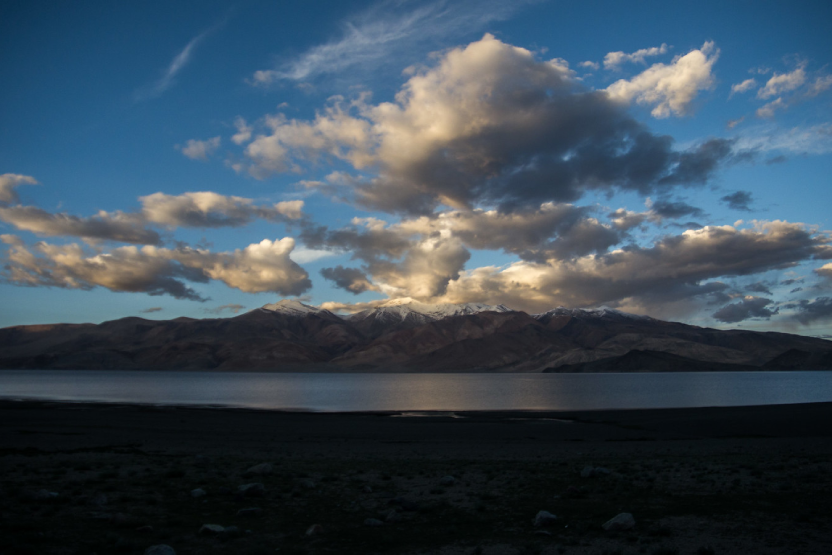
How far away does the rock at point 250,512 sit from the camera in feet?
40.9

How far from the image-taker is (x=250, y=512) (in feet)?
41.3

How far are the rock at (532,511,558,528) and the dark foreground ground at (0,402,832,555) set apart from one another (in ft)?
0.29

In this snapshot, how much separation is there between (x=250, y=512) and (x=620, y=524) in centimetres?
831

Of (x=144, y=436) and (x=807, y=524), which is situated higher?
(x=807, y=524)

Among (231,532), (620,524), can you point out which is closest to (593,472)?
(620,524)

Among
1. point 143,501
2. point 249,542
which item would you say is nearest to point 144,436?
point 143,501

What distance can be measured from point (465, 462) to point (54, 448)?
1942cm

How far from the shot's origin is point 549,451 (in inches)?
1070

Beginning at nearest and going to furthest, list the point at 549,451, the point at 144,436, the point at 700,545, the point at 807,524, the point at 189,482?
the point at 700,545 < the point at 807,524 < the point at 189,482 < the point at 549,451 < the point at 144,436

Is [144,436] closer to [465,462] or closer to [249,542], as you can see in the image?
[465,462]

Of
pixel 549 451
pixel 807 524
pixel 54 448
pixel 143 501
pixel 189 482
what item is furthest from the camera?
pixel 549 451

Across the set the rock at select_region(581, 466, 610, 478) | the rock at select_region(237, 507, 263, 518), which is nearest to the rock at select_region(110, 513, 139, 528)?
the rock at select_region(237, 507, 263, 518)

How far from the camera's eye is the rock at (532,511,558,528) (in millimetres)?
11586

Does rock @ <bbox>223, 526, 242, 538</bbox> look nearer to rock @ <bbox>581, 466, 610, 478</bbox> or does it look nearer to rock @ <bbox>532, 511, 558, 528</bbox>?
rock @ <bbox>532, 511, 558, 528</bbox>
